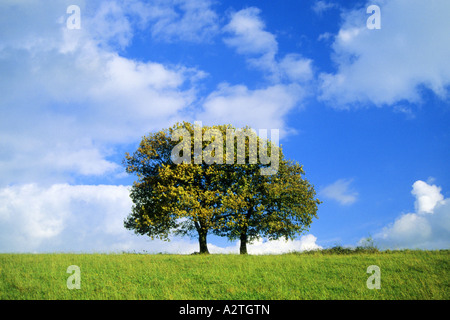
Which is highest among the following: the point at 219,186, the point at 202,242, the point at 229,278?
the point at 219,186

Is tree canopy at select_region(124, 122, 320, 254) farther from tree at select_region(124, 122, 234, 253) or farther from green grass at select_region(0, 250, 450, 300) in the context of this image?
green grass at select_region(0, 250, 450, 300)

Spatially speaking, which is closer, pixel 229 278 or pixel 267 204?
pixel 229 278

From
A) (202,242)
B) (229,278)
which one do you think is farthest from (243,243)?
(229,278)

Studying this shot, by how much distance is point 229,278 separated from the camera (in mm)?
20469

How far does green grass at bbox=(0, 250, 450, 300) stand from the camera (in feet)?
58.0

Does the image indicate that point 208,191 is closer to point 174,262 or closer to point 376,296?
point 174,262

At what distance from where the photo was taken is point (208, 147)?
35.5 m

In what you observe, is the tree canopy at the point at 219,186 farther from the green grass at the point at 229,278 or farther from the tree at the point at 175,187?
the green grass at the point at 229,278

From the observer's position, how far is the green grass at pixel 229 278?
58.0 ft

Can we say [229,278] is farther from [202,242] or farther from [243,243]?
[243,243]

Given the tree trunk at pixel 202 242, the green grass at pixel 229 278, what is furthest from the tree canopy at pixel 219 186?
the green grass at pixel 229 278

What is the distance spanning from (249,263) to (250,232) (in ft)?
40.7

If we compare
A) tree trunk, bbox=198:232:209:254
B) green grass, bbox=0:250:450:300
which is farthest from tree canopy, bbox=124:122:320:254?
green grass, bbox=0:250:450:300
